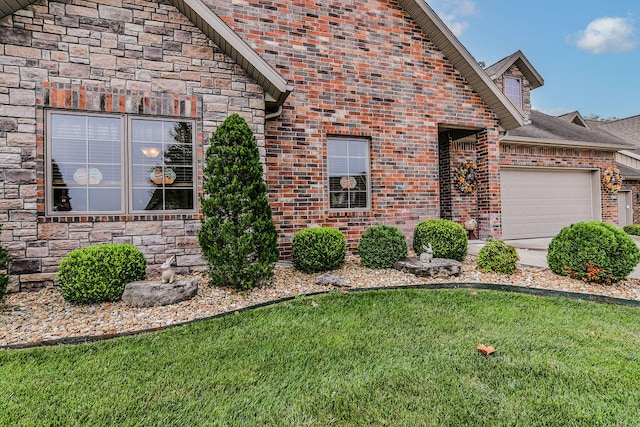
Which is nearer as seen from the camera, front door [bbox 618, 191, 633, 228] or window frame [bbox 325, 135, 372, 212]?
window frame [bbox 325, 135, 372, 212]

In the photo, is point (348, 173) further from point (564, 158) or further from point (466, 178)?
point (564, 158)

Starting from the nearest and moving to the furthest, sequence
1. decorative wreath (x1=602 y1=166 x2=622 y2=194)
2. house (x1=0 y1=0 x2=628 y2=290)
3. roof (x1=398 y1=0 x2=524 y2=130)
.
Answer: house (x1=0 y1=0 x2=628 y2=290) < roof (x1=398 y1=0 x2=524 y2=130) < decorative wreath (x1=602 y1=166 x2=622 y2=194)

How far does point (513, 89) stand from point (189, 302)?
11536mm

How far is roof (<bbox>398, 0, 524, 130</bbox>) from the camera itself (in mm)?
7344

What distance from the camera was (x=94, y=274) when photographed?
13.1 feet

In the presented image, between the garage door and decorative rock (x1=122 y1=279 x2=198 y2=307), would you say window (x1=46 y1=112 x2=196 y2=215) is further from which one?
the garage door

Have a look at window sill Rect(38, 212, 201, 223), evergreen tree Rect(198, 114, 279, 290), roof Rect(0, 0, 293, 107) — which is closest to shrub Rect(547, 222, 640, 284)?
evergreen tree Rect(198, 114, 279, 290)

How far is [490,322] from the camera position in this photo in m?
3.38

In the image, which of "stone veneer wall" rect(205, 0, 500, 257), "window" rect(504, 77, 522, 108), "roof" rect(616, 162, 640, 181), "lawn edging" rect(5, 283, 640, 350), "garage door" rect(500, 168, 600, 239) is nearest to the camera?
"lawn edging" rect(5, 283, 640, 350)

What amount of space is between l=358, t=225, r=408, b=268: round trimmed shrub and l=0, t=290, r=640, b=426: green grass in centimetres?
206

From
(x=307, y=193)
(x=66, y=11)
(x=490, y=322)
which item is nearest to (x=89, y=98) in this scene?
(x=66, y=11)

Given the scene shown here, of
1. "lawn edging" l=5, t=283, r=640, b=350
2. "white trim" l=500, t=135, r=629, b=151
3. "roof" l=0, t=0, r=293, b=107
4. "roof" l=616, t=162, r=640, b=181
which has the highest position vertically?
"roof" l=0, t=0, r=293, b=107

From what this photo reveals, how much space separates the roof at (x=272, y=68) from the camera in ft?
16.2

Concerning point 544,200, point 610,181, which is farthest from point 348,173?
point 610,181
